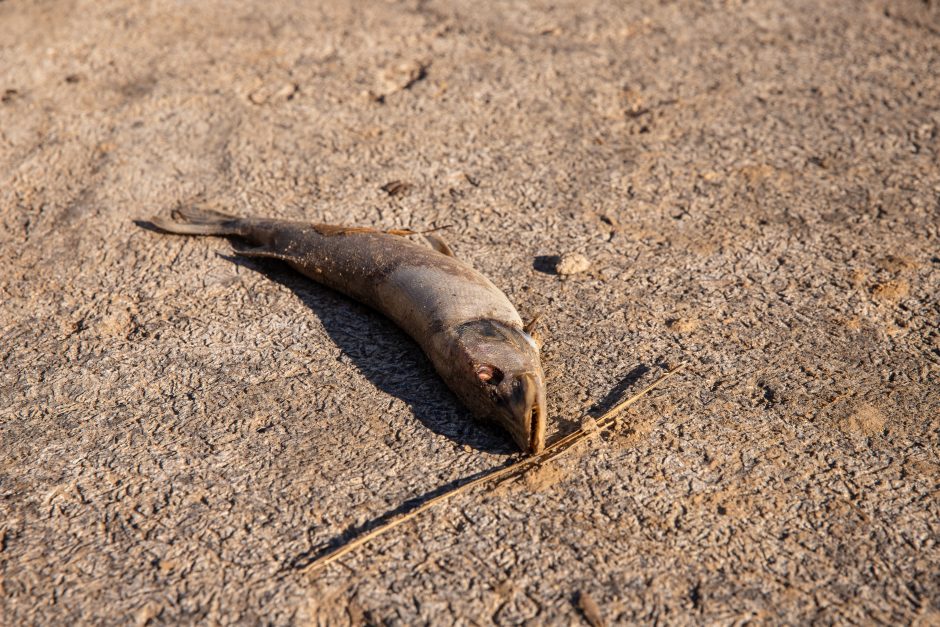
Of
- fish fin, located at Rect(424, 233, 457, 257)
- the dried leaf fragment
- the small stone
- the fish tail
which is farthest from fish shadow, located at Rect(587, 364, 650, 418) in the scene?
the fish tail

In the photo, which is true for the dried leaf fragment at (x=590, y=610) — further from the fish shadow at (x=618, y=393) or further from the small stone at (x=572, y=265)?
the small stone at (x=572, y=265)

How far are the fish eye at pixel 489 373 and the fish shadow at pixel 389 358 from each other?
0.60ft

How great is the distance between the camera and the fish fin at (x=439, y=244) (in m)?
3.79

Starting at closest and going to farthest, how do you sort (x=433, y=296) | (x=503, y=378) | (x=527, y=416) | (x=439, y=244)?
(x=527, y=416), (x=503, y=378), (x=433, y=296), (x=439, y=244)

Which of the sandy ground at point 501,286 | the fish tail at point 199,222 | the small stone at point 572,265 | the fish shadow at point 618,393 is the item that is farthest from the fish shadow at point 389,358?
the small stone at point 572,265

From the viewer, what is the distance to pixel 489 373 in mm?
2963

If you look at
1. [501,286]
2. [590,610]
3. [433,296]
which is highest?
[433,296]

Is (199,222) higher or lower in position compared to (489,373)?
lower

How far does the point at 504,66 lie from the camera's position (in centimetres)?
525

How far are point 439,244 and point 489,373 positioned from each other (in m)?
1.02

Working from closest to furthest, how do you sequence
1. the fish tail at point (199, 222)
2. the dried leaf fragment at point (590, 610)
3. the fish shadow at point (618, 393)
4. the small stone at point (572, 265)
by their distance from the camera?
1. the dried leaf fragment at point (590, 610)
2. the fish shadow at point (618, 393)
3. the small stone at point (572, 265)
4. the fish tail at point (199, 222)

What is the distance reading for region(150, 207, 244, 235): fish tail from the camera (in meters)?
4.01

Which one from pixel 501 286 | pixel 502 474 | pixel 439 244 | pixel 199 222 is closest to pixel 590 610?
pixel 502 474

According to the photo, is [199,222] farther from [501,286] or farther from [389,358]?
[501,286]
